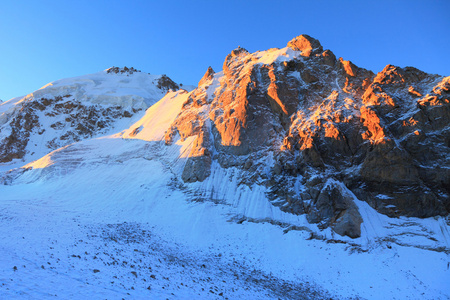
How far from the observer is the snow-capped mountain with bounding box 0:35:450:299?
1605cm

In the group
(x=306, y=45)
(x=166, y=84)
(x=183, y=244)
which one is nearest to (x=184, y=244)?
(x=183, y=244)

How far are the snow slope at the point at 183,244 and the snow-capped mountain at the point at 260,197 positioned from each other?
0.13m

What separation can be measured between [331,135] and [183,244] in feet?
68.5

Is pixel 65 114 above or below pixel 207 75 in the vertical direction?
below

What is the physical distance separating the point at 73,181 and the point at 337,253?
35273 millimetres

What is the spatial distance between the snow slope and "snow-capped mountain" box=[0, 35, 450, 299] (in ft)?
0.43

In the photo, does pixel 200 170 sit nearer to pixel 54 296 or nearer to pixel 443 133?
pixel 54 296

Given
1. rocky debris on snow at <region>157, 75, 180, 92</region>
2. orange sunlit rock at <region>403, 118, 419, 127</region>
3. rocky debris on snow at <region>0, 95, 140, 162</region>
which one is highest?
rocky debris on snow at <region>157, 75, 180, 92</region>

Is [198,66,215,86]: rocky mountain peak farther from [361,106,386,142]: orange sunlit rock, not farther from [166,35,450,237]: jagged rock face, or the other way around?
[361,106,386,142]: orange sunlit rock

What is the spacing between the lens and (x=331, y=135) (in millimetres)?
31094

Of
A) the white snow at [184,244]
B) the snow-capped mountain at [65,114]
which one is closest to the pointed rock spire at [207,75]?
the white snow at [184,244]

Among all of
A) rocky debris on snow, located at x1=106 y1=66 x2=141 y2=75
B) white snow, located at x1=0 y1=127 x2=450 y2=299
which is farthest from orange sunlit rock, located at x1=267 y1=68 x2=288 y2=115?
rocky debris on snow, located at x1=106 y1=66 x2=141 y2=75

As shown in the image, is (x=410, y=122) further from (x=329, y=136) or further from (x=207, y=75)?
(x=207, y=75)

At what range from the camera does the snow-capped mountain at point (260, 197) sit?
1605cm
